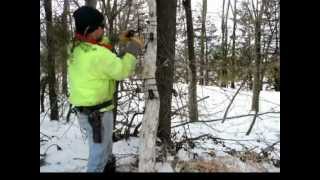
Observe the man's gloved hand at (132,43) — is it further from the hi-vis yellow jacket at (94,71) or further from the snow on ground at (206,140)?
the snow on ground at (206,140)

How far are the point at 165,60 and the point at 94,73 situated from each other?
3.35 ft

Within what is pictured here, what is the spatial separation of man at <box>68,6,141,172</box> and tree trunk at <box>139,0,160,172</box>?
26 cm

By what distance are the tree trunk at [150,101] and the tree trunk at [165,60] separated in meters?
0.54

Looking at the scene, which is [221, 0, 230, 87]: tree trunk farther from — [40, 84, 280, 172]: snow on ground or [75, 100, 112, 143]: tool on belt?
[75, 100, 112, 143]: tool on belt

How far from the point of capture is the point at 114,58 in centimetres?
353

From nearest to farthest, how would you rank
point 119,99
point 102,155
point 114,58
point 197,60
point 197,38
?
point 114,58 < point 102,155 < point 119,99 < point 197,60 < point 197,38

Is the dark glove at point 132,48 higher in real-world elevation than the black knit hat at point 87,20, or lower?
lower

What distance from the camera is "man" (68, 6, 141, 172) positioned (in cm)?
356

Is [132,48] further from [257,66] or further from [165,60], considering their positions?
[257,66]

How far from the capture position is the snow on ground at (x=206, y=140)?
14.5ft

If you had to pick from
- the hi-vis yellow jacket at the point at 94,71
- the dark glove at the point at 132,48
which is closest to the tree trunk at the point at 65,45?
the hi-vis yellow jacket at the point at 94,71
